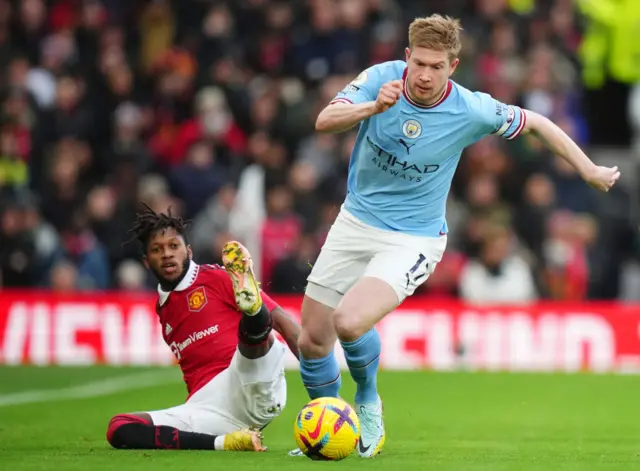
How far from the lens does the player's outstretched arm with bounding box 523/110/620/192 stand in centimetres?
841

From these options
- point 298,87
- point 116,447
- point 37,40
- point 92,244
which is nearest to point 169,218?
point 116,447

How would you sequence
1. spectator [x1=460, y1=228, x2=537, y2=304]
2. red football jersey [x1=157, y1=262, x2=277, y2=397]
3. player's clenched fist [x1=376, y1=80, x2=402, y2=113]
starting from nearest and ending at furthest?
player's clenched fist [x1=376, y1=80, x2=402, y2=113] → red football jersey [x1=157, y1=262, x2=277, y2=397] → spectator [x1=460, y1=228, x2=537, y2=304]

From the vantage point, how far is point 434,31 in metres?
8.22

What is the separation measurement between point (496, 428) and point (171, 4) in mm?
11189

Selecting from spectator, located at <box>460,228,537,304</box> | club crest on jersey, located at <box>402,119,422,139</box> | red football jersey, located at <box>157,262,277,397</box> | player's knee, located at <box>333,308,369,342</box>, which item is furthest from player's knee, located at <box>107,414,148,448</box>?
spectator, located at <box>460,228,537,304</box>

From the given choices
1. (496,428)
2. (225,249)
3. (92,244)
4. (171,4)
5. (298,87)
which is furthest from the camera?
(171,4)

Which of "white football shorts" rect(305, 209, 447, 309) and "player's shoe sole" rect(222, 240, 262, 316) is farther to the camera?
"white football shorts" rect(305, 209, 447, 309)

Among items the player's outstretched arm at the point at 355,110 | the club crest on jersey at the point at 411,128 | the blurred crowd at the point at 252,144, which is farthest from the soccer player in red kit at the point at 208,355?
the blurred crowd at the point at 252,144

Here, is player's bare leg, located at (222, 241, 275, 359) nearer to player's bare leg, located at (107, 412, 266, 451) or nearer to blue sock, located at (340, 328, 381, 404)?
blue sock, located at (340, 328, 381, 404)

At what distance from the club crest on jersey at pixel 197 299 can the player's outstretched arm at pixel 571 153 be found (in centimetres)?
234

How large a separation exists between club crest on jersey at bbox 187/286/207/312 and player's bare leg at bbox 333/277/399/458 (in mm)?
1124

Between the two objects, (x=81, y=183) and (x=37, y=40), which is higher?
(x=37, y=40)

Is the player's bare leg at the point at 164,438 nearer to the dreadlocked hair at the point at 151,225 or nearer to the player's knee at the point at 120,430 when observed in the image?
the player's knee at the point at 120,430

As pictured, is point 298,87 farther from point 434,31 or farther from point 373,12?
point 434,31
